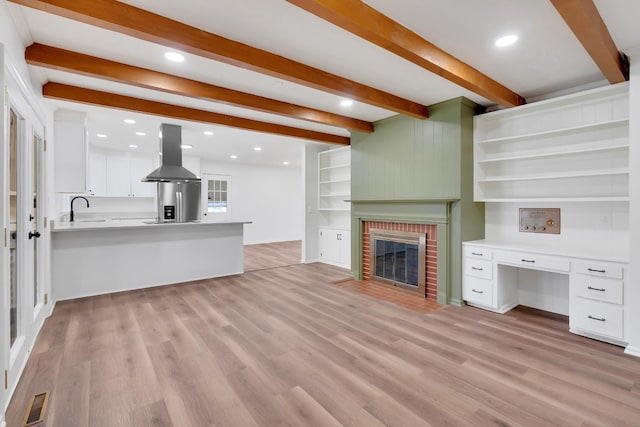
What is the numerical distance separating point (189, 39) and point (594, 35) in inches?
110

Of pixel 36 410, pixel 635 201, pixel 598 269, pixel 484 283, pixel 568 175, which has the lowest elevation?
pixel 36 410

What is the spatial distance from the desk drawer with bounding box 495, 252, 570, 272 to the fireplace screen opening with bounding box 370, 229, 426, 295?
3.37 feet

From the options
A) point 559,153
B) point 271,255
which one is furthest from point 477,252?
point 271,255

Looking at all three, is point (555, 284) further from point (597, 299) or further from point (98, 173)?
point (98, 173)

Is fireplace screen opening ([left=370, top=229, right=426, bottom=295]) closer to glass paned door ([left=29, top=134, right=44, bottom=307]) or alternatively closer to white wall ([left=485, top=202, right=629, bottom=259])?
white wall ([left=485, top=202, right=629, bottom=259])

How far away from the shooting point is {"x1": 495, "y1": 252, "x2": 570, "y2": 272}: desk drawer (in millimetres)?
3049

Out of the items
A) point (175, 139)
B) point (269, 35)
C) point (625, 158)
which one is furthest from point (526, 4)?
point (175, 139)

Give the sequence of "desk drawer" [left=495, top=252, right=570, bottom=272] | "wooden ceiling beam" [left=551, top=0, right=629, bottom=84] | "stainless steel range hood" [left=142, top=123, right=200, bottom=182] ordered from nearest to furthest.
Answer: "wooden ceiling beam" [left=551, top=0, right=629, bottom=84]
"desk drawer" [left=495, top=252, right=570, bottom=272]
"stainless steel range hood" [left=142, top=123, right=200, bottom=182]

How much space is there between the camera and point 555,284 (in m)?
3.59

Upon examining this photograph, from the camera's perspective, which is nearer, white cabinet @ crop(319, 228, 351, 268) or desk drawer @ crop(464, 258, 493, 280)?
desk drawer @ crop(464, 258, 493, 280)

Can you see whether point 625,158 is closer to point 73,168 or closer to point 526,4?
point 526,4

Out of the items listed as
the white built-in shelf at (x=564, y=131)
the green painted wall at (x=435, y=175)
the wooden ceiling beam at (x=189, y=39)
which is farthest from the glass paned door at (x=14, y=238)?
the white built-in shelf at (x=564, y=131)

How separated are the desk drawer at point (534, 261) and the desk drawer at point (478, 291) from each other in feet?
1.12

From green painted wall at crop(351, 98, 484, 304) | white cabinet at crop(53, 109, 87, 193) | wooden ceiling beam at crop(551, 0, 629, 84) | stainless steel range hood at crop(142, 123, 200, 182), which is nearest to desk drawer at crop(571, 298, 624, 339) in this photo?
green painted wall at crop(351, 98, 484, 304)
